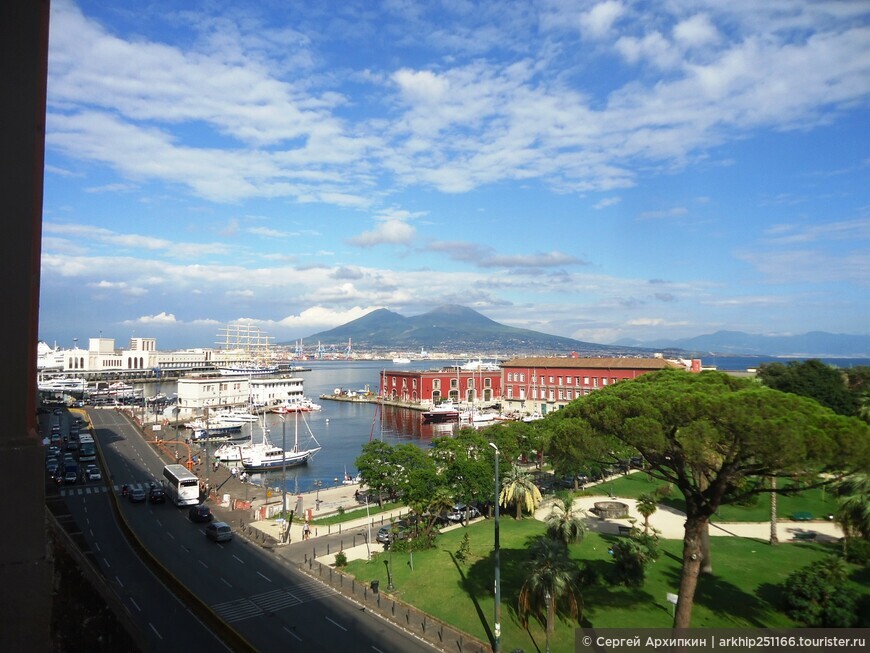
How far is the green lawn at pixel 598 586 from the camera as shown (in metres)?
13.2

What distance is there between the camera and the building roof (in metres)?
58.8

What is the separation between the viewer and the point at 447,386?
77.5 metres

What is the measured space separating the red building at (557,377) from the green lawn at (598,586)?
39.1m

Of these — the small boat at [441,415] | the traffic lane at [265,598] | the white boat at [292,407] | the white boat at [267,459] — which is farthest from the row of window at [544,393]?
the traffic lane at [265,598]

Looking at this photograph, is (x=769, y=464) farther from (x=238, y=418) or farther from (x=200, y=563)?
(x=238, y=418)

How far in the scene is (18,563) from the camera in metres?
2.81

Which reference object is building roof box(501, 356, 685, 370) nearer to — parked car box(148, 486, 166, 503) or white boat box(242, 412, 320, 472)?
white boat box(242, 412, 320, 472)

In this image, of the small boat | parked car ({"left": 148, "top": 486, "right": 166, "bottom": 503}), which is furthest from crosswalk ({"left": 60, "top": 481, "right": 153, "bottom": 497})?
the small boat

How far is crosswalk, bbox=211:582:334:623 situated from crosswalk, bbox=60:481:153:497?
15340 millimetres

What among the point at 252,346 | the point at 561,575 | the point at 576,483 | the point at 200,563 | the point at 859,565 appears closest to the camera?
the point at 561,575

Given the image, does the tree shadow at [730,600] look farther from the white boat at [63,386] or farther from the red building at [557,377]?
the white boat at [63,386]

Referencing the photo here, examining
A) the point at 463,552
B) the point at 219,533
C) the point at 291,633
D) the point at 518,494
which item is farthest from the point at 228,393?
the point at 291,633

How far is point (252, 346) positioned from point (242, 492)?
414 ft

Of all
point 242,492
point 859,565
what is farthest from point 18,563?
point 242,492
